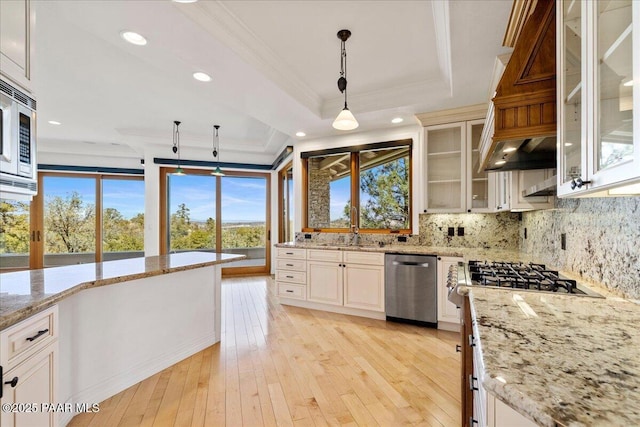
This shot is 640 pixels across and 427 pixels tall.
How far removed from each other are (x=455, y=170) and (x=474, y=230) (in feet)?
2.60

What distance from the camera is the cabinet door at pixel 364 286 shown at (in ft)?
12.1

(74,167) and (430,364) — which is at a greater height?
(74,167)

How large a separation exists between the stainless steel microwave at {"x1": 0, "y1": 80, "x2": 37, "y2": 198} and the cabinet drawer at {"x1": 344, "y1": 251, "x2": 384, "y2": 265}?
3055 millimetres

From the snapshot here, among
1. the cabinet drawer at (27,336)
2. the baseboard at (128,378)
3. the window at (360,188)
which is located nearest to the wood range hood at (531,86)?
the cabinet drawer at (27,336)

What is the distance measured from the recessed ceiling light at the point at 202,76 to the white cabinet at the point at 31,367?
A: 2083 millimetres

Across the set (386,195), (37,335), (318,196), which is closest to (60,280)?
(37,335)

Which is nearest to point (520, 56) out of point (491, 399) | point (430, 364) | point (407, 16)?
point (407, 16)

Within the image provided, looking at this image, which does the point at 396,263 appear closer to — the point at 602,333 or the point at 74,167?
the point at 602,333

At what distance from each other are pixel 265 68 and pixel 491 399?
2.75 meters

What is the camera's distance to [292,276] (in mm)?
4289

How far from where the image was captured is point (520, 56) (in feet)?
4.68

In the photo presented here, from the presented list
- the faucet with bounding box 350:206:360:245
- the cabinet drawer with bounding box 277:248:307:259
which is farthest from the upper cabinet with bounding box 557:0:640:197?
the cabinet drawer with bounding box 277:248:307:259

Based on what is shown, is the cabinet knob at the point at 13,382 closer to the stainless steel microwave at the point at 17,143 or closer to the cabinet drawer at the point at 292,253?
the stainless steel microwave at the point at 17,143

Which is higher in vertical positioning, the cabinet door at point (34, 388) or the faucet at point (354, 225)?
the faucet at point (354, 225)
